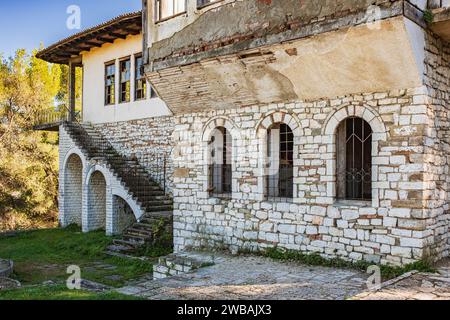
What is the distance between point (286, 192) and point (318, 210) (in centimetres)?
99

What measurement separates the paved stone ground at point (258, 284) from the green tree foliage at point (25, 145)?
16.7 meters

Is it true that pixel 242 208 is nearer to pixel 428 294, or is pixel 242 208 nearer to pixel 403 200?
pixel 403 200

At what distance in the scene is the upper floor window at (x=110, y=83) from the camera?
57.5ft

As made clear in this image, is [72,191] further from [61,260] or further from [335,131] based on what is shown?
[335,131]

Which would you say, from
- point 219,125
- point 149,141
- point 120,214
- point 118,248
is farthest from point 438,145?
point 120,214

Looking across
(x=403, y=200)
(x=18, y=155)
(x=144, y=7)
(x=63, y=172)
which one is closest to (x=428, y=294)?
(x=403, y=200)

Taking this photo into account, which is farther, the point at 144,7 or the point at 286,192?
the point at 144,7

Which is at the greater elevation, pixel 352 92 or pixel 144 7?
pixel 144 7

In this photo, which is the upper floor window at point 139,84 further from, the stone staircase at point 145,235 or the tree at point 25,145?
the tree at point 25,145

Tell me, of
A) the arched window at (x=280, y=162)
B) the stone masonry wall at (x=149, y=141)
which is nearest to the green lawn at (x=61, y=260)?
the stone masonry wall at (x=149, y=141)

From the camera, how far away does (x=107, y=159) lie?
52.6 ft

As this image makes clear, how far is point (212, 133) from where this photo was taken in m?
9.97

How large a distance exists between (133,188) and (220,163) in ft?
17.9
